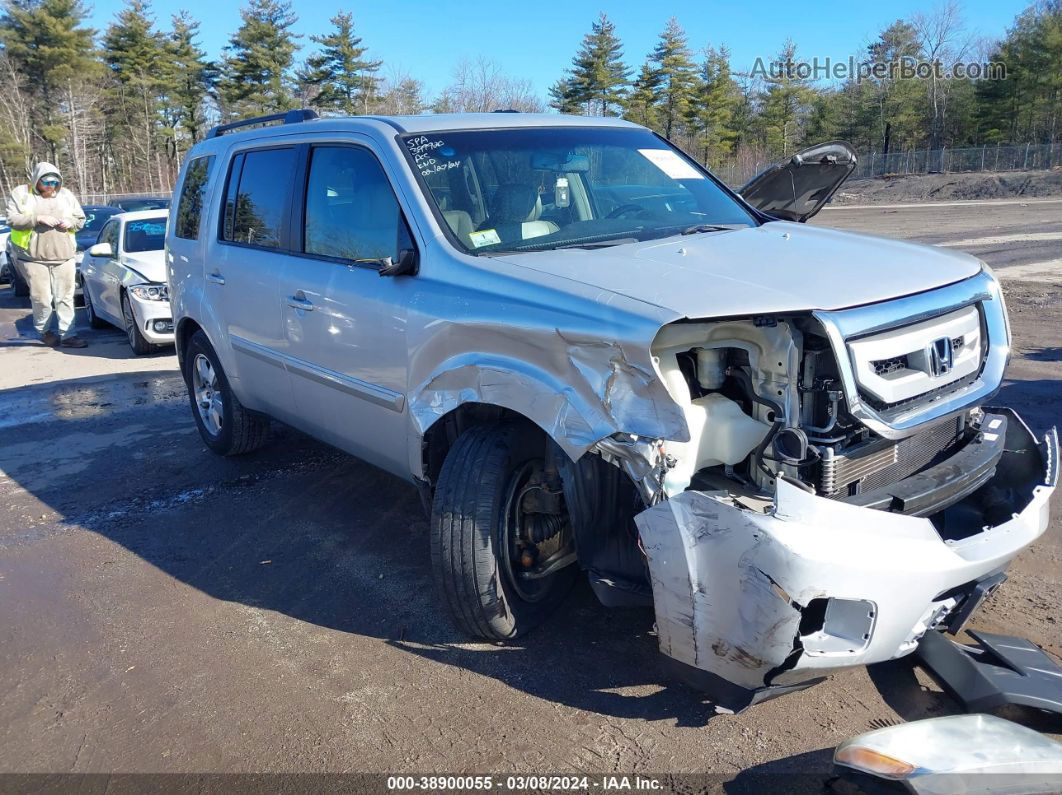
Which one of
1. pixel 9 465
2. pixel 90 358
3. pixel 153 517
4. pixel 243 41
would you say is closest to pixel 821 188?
pixel 153 517

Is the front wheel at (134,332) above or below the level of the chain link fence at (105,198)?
below

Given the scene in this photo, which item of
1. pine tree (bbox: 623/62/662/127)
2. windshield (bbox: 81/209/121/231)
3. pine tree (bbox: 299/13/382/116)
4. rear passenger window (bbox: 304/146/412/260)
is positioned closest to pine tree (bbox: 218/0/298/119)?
pine tree (bbox: 299/13/382/116)

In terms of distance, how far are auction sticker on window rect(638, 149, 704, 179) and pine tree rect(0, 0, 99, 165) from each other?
54.1 m

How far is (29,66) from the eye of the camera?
159ft

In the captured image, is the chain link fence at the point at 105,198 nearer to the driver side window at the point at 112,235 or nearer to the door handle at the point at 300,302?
the driver side window at the point at 112,235

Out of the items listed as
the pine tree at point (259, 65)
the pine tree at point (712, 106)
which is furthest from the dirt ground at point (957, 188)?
the pine tree at point (259, 65)

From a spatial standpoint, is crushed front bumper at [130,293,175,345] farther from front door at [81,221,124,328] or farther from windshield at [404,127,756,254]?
windshield at [404,127,756,254]

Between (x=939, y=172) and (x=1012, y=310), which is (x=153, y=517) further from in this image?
(x=939, y=172)

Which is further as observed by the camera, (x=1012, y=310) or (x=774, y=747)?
(x=1012, y=310)

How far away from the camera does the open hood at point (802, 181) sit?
4.74m

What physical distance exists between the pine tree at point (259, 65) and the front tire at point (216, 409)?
5045 centimetres

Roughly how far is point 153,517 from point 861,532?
13.1ft

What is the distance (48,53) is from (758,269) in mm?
56292

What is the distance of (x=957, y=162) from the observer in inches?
2183
